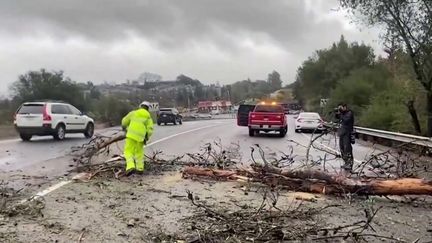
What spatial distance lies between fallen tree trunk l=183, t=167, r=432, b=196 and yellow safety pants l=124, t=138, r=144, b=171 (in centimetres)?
170

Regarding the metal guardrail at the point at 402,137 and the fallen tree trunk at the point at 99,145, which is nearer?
the fallen tree trunk at the point at 99,145

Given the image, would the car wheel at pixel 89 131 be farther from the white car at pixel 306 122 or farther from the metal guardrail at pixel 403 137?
the white car at pixel 306 122

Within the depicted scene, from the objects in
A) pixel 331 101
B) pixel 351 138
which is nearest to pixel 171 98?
pixel 331 101

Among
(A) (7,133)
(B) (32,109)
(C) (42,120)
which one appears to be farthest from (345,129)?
(A) (7,133)

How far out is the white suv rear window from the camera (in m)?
21.7

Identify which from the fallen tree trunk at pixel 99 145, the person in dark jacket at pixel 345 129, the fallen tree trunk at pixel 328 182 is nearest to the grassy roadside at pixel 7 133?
the fallen tree trunk at pixel 99 145

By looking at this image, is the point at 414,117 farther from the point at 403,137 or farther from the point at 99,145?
the point at 99,145

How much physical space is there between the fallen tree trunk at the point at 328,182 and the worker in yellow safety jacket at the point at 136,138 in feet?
5.66

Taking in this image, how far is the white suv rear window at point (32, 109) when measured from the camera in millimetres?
21673

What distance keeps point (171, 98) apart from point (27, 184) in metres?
106

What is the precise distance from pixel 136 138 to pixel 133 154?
360 millimetres

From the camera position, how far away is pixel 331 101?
55031mm

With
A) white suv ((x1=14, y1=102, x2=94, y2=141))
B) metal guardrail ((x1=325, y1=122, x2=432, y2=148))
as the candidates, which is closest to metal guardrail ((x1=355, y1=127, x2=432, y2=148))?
metal guardrail ((x1=325, y1=122, x2=432, y2=148))

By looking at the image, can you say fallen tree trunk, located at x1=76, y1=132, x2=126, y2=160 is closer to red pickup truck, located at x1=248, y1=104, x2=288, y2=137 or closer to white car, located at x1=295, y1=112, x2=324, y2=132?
red pickup truck, located at x1=248, y1=104, x2=288, y2=137
